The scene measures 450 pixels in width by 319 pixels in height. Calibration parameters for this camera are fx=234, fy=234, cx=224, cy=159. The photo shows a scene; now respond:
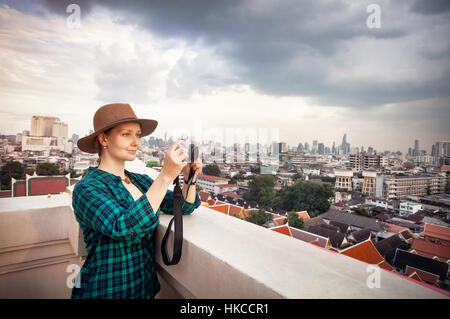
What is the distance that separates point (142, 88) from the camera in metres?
4.66

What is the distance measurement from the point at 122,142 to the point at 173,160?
0.36 m

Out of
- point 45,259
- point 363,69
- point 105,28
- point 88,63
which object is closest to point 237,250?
point 45,259

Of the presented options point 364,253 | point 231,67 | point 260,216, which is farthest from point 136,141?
point 231,67

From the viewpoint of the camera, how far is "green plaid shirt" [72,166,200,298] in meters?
0.69

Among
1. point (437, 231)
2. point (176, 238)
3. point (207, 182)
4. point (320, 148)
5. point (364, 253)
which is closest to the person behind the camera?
point (176, 238)

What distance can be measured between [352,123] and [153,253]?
4272 millimetres

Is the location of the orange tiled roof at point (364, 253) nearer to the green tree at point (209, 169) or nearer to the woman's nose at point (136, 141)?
the green tree at point (209, 169)

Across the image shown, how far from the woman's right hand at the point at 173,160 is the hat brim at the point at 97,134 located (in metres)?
0.33

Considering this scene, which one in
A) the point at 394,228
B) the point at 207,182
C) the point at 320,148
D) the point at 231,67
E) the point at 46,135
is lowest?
the point at 394,228

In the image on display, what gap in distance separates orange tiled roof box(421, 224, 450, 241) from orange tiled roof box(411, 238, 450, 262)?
8cm

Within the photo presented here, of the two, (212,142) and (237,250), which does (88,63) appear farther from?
(237,250)

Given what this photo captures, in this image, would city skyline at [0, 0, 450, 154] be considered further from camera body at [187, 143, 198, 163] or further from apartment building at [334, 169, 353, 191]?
apartment building at [334, 169, 353, 191]

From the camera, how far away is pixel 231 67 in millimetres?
5883

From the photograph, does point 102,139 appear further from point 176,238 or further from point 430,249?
point 430,249
